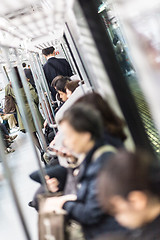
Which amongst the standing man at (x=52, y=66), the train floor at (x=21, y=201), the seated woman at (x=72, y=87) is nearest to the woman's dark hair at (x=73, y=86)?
the seated woman at (x=72, y=87)

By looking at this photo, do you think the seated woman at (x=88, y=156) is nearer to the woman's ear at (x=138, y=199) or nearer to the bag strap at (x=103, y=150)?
the bag strap at (x=103, y=150)

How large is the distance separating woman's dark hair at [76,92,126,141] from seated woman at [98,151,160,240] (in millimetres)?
233

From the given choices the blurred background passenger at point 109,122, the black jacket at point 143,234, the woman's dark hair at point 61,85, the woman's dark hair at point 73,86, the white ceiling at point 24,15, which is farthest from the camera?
the woman's dark hair at point 61,85

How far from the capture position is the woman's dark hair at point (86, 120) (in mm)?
1198

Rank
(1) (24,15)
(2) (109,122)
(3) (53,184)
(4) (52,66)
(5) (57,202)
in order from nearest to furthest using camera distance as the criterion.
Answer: (2) (109,122) → (5) (57,202) → (3) (53,184) → (1) (24,15) → (4) (52,66)

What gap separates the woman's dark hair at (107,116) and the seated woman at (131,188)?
0.23 meters

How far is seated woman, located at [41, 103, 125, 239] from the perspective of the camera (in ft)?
3.97

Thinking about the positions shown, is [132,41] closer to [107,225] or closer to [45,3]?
[107,225]

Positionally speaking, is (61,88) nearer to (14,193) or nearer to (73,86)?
(73,86)

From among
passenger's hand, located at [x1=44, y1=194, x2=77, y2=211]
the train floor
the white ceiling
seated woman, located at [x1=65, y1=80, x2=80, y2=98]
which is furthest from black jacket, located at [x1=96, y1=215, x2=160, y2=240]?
seated woman, located at [x1=65, y1=80, x2=80, y2=98]

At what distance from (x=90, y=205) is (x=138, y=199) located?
0.32 metres

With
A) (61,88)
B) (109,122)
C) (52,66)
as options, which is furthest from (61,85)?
(109,122)

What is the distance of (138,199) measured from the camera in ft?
3.41

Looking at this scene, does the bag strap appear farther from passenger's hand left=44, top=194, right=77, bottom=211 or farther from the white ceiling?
the white ceiling
